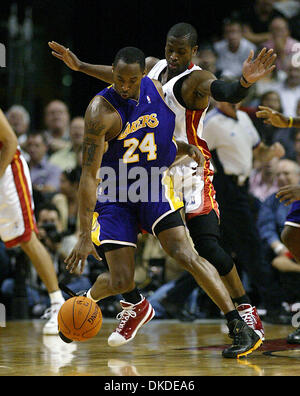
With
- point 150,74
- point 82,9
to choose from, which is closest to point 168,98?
point 150,74

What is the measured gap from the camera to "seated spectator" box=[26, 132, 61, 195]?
325 inches

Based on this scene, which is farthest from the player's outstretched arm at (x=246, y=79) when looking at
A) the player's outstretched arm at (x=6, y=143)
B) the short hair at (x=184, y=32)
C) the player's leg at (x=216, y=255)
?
the player's outstretched arm at (x=6, y=143)

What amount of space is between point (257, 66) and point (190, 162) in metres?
1.00

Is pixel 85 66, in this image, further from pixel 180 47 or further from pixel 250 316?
pixel 250 316

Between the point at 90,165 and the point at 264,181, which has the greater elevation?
the point at 90,165

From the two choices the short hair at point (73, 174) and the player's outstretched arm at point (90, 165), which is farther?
the short hair at point (73, 174)

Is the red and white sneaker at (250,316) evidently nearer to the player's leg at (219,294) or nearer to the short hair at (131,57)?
the player's leg at (219,294)

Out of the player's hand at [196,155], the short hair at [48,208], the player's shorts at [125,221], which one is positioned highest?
the player's hand at [196,155]

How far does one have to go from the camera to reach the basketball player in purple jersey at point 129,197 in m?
3.89

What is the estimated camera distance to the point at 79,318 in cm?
401

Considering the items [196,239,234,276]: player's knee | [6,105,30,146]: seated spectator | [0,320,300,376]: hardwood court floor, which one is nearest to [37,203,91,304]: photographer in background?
[0,320,300,376]: hardwood court floor

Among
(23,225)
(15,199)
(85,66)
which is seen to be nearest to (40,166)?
(15,199)

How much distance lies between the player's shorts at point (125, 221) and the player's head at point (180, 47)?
0.88 m
